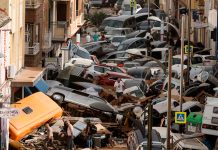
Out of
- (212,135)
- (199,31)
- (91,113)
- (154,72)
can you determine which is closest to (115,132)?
(91,113)

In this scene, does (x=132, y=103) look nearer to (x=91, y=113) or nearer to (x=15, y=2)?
(x=91, y=113)

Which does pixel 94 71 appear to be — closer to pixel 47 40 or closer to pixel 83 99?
pixel 47 40

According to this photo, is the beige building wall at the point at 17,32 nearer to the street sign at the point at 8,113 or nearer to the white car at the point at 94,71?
the white car at the point at 94,71

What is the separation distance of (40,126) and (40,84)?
6.06 m

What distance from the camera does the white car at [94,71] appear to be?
44.0m

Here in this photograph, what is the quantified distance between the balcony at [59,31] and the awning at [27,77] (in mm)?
16649

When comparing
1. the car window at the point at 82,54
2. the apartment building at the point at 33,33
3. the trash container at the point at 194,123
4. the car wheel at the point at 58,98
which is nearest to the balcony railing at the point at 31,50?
the apartment building at the point at 33,33

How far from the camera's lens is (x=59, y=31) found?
53438 millimetres

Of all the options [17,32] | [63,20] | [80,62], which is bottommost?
[80,62]

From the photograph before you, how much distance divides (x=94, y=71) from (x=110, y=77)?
177 cm

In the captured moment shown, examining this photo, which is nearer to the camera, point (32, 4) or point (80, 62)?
point (32, 4)

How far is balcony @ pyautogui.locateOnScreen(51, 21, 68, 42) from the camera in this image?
52562 mm

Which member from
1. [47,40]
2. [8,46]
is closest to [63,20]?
[47,40]

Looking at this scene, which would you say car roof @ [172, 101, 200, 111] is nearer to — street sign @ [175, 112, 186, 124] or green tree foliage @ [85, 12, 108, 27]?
street sign @ [175, 112, 186, 124]
